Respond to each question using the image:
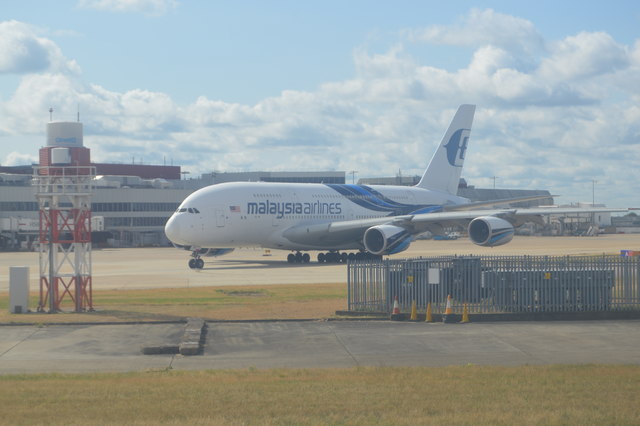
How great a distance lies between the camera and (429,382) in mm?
13352

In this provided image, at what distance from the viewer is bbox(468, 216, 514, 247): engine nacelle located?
4625cm

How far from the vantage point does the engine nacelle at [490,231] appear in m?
46.2

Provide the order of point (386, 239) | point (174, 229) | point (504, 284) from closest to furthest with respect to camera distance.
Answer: point (504, 284) → point (174, 229) → point (386, 239)

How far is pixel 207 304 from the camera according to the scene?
87.7 feet

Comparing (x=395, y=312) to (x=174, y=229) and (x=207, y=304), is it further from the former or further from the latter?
(x=174, y=229)

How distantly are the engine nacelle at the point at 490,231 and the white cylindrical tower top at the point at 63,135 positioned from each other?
26.2 metres

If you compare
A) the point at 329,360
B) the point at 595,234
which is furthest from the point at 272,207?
the point at 595,234

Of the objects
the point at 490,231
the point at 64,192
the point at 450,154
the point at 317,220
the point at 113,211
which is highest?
the point at 450,154

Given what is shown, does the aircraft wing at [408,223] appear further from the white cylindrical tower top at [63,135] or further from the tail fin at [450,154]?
the white cylindrical tower top at [63,135]

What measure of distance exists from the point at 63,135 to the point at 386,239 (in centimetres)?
2380

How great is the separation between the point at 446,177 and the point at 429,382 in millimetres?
49751

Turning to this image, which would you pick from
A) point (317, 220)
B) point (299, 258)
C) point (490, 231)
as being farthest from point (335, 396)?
point (299, 258)

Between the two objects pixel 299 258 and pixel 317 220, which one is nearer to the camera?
pixel 317 220

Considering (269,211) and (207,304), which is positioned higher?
(269,211)
